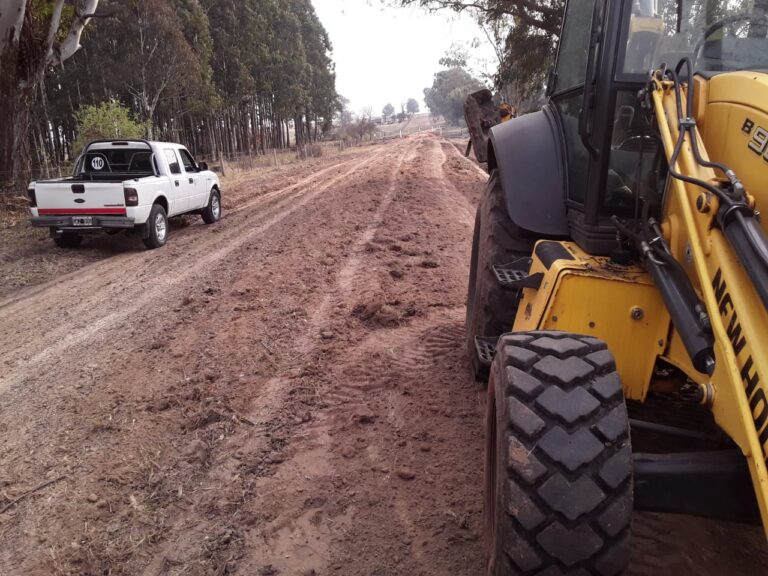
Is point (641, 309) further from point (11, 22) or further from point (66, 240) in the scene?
point (11, 22)

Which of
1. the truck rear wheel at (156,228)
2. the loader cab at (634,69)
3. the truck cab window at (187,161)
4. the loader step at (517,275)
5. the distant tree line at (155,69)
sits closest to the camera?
the loader cab at (634,69)

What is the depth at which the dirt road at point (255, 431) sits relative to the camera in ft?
8.96

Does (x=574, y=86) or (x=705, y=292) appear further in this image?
(x=574, y=86)

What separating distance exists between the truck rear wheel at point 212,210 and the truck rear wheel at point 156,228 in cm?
203

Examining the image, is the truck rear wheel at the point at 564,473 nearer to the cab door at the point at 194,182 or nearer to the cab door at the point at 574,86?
the cab door at the point at 574,86

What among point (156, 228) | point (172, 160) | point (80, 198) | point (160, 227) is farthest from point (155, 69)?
point (80, 198)

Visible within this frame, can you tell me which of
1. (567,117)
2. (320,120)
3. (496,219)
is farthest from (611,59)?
(320,120)

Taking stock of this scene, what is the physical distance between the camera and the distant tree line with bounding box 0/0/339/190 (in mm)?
14656

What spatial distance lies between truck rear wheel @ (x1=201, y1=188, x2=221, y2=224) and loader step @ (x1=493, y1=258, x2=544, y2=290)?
9997 mm

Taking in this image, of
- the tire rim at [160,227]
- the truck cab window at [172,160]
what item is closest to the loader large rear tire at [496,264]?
the tire rim at [160,227]

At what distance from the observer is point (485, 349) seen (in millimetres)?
3457

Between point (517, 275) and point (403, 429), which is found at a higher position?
point (517, 275)

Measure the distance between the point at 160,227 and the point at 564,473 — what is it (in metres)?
9.69

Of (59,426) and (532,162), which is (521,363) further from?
(59,426)
